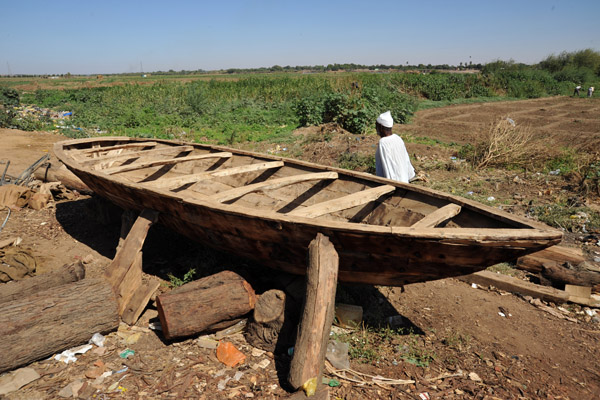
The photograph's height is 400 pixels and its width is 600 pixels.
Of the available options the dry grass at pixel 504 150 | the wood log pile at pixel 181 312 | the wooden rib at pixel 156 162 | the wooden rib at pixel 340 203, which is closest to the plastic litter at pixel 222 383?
the wood log pile at pixel 181 312

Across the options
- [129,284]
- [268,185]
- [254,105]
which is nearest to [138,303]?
[129,284]

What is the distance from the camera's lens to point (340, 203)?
3125 millimetres

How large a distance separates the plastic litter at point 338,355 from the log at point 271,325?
29cm

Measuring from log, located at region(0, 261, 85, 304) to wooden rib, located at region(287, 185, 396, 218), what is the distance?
2101 millimetres

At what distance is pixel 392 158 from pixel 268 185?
141 centimetres

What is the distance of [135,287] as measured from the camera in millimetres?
3355

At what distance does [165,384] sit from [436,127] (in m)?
12.7

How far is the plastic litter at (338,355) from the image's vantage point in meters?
2.59

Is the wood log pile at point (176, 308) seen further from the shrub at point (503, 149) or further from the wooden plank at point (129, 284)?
the shrub at point (503, 149)

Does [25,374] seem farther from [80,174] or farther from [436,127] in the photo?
[436,127]

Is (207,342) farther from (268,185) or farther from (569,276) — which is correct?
(569,276)

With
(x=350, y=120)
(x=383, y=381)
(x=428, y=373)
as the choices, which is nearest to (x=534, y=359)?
(x=428, y=373)

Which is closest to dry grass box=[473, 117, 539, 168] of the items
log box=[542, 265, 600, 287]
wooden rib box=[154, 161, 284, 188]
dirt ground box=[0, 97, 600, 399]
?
dirt ground box=[0, 97, 600, 399]

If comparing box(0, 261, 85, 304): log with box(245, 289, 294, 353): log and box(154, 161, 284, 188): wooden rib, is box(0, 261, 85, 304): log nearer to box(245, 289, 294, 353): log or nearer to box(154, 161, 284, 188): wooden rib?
box(154, 161, 284, 188): wooden rib
